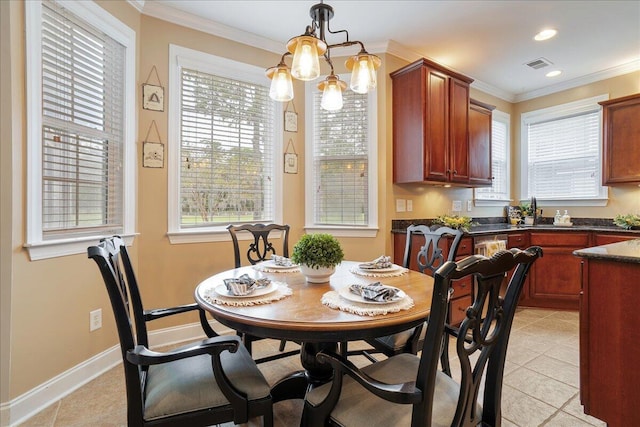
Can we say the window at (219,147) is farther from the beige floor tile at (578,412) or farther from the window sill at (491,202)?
the window sill at (491,202)

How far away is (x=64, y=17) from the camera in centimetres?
199

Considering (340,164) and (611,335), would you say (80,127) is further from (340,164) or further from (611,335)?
(611,335)

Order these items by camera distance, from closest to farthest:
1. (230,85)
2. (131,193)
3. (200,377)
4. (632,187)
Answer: (200,377)
(131,193)
(230,85)
(632,187)

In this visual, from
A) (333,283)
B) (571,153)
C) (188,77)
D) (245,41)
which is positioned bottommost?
(333,283)

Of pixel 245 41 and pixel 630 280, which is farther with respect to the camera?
pixel 245 41

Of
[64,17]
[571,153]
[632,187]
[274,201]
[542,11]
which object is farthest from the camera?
[571,153]

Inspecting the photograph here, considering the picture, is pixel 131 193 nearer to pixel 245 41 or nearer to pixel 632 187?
pixel 245 41

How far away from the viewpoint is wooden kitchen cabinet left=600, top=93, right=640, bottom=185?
3471 mm

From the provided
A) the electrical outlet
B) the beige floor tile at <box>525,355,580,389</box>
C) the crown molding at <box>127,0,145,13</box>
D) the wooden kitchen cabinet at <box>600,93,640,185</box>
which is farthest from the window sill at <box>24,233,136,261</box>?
the wooden kitchen cabinet at <box>600,93,640,185</box>

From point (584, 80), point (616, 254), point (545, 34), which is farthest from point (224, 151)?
point (584, 80)

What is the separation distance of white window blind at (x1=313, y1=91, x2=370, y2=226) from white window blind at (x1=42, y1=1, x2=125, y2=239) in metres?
1.74

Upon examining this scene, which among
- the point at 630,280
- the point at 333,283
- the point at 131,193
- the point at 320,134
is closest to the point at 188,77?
the point at 131,193

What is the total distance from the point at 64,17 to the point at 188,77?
89cm

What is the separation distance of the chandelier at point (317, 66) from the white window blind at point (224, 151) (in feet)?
4.24
